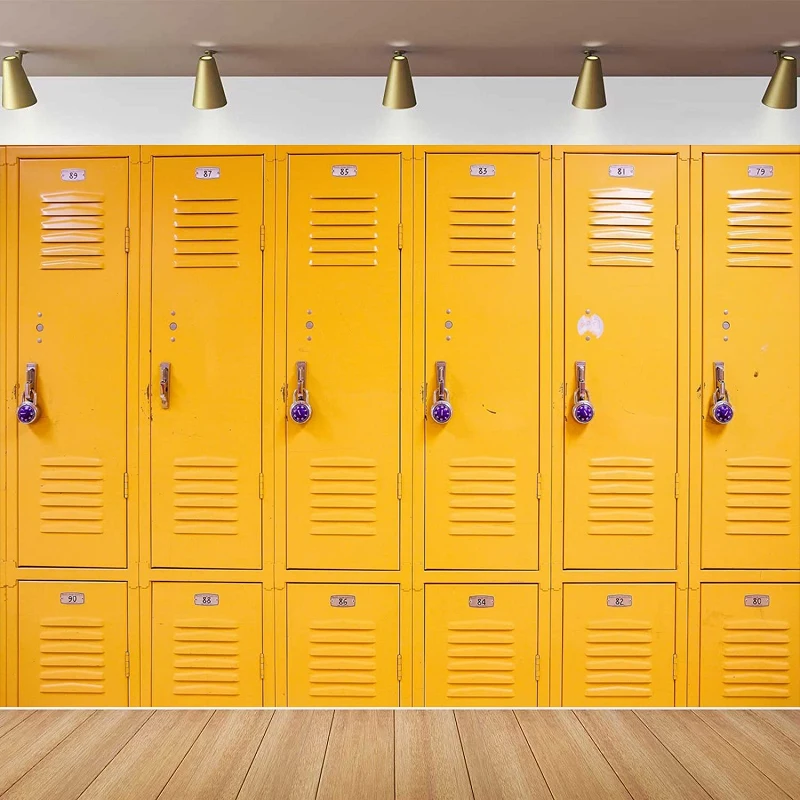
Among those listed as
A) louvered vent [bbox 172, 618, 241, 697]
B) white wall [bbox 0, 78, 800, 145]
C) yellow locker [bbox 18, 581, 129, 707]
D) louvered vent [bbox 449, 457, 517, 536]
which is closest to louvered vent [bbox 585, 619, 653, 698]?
louvered vent [bbox 449, 457, 517, 536]

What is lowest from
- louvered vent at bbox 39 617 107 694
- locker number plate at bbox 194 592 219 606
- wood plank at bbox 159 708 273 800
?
wood plank at bbox 159 708 273 800

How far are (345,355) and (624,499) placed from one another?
1.28m

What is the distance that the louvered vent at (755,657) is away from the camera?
2.86 meters

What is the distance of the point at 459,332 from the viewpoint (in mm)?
2844

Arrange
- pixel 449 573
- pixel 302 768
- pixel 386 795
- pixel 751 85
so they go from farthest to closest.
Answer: pixel 751 85 → pixel 449 573 → pixel 302 768 → pixel 386 795

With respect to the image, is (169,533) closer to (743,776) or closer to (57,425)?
(57,425)

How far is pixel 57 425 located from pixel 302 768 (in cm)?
166

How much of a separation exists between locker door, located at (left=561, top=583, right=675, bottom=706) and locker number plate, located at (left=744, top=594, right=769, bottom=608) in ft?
1.01

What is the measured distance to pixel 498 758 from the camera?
2508 mm

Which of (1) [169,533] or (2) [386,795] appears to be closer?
(2) [386,795]

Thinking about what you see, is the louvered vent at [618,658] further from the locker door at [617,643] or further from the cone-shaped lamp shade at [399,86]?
the cone-shaped lamp shade at [399,86]

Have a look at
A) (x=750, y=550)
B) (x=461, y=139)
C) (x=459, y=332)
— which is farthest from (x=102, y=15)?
(x=750, y=550)

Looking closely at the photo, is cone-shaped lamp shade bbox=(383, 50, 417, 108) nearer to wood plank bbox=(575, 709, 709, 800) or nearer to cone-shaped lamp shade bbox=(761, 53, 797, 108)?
cone-shaped lamp shade bbox=(761, 53, 797, 108)

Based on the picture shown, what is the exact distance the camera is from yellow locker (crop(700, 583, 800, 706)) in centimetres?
285
